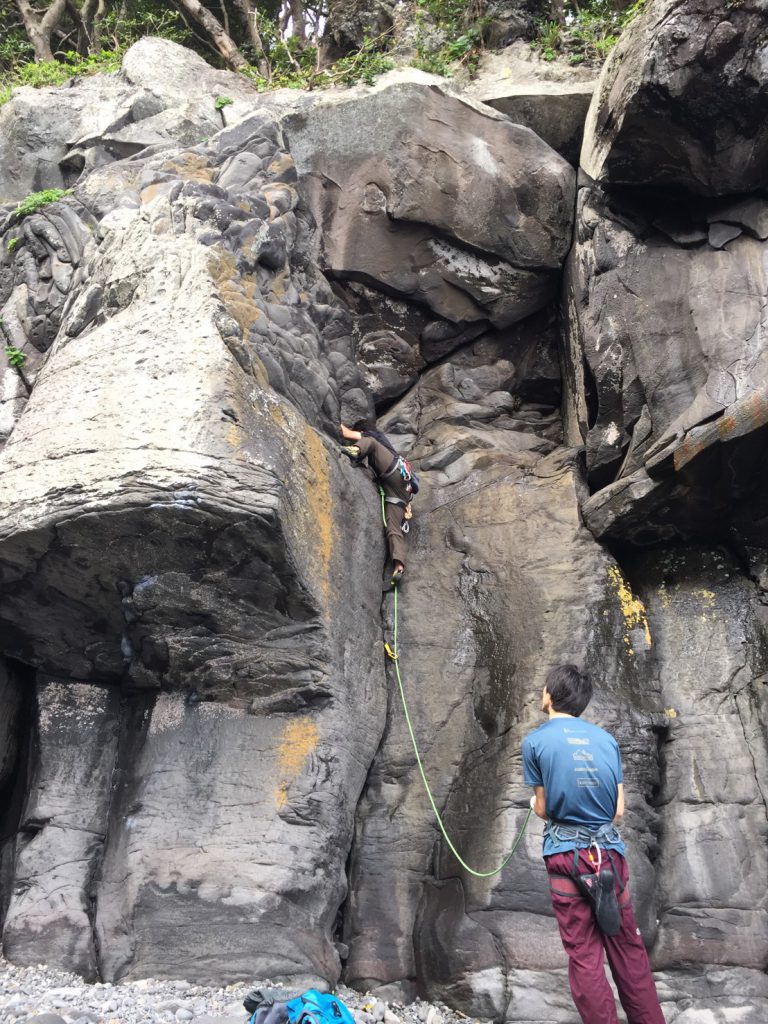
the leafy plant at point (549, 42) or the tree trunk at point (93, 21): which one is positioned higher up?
the tree trunk at point (93, 21)

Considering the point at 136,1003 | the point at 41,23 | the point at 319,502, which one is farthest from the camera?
the point at 41,23

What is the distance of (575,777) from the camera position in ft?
14.9

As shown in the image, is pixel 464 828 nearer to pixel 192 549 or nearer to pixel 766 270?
pixel 192 549

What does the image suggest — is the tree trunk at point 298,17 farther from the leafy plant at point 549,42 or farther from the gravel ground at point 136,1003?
the gravel ground at point 136,1003

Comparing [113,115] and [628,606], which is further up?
[113,115]

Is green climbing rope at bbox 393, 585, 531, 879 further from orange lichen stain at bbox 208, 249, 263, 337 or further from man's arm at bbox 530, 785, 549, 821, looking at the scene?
orange lichen stain at bbox 208, 249, 263, 337

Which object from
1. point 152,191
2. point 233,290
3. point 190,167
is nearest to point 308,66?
point 190,167

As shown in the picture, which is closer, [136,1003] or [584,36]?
[136,1003]

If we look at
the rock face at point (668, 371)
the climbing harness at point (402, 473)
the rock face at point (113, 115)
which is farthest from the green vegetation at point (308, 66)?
the climbing harness at point (402, 473)

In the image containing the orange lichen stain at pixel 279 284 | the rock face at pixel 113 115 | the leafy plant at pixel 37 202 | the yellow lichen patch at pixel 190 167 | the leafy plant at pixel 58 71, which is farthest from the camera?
the leafy plant at pixel 58 71

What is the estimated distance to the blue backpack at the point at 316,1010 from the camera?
4.36m

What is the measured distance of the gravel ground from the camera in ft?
16.1

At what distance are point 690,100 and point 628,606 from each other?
3.95 m

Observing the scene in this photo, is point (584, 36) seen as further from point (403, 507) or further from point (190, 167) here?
point (403, 507)
